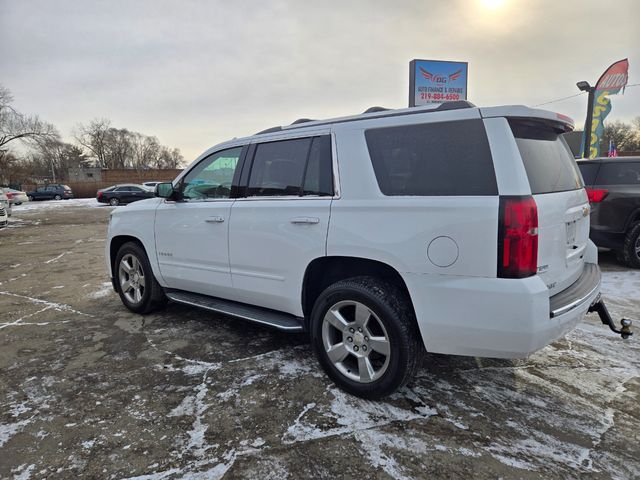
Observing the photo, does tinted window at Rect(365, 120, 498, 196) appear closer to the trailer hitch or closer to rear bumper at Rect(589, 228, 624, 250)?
the trailer hitch

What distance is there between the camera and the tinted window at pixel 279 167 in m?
3.21

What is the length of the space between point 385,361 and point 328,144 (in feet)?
5.34

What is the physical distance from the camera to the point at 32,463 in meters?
2.22

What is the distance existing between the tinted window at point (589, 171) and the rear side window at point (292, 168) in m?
5.69

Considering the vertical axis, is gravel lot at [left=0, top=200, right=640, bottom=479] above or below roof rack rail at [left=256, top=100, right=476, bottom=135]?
below

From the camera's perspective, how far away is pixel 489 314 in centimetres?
228

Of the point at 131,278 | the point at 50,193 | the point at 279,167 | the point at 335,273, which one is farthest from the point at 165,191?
the point at 50,193

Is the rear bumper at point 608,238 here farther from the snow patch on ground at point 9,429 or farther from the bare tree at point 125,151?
the bare tree at point 125,151

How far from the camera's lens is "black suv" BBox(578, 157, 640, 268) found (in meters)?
6.39

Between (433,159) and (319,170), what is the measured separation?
89 centimetres

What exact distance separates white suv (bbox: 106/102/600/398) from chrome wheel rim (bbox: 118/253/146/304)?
131 cm

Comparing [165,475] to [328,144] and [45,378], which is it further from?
[328,144]

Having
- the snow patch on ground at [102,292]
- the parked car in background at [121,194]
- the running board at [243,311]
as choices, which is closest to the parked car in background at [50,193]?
the parked car in background at [121,194]

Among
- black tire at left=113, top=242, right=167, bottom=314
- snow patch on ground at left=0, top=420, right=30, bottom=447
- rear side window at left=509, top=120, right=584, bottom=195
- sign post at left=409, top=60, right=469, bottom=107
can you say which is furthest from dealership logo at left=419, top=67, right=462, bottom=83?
snow patch on ground at left=0, top=420, right=30, bottom=447
